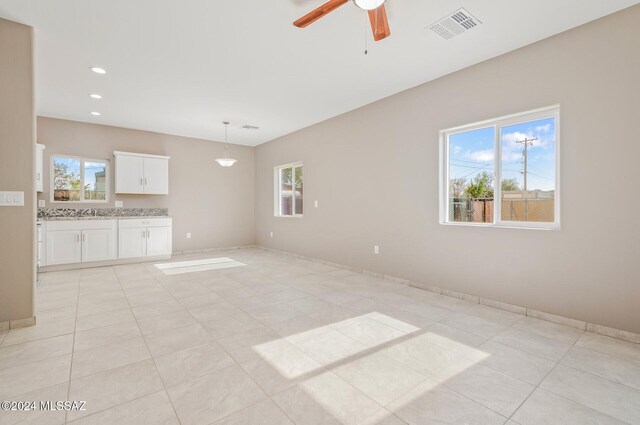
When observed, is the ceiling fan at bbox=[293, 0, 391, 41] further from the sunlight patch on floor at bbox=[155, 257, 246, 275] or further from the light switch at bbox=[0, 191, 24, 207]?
the sunlight patch on floor at bbox=[155, 257, 246, 275]

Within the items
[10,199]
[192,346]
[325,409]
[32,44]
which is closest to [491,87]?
[325,409]

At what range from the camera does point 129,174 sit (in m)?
6.04

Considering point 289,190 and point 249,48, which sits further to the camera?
point 289,190

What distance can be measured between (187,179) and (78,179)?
1985 mm

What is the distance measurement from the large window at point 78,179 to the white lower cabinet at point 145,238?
93 cm

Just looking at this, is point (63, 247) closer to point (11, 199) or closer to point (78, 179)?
point (78, 179)

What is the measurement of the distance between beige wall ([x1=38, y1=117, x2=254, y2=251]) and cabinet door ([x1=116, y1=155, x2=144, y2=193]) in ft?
0.99

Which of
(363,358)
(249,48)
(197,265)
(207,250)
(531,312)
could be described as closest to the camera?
(363,358)

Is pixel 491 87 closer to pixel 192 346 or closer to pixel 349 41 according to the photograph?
pixel 349 41

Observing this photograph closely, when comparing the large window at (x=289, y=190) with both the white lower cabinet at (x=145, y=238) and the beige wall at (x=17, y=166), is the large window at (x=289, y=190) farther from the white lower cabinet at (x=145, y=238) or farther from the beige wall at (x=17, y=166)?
the beige wall at (x=17, y=166)

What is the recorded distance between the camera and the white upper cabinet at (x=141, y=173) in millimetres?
5951

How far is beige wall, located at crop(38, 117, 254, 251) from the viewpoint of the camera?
569 cm

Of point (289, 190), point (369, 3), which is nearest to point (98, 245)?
point (289, 190)

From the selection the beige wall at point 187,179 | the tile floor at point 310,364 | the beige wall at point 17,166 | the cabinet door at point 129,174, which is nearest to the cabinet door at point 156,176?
the cabinet door at point 129,174
